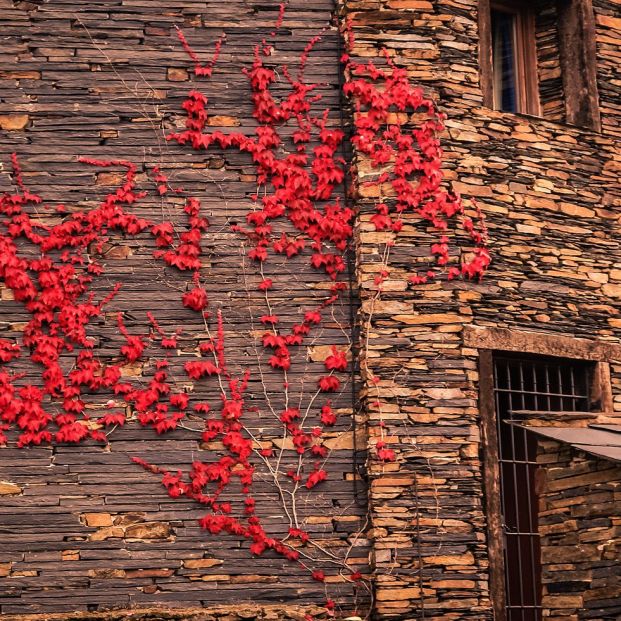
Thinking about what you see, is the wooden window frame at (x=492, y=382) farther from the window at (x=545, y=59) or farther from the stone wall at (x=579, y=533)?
the window at (x=545, y=59)

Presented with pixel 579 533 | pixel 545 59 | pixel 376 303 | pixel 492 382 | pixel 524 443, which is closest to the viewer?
pixel 579 533

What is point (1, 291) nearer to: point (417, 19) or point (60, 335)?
point (60, 335)

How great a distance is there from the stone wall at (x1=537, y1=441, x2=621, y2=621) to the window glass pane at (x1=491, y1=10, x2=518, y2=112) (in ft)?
13.1

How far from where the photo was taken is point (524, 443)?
1062 centimetres

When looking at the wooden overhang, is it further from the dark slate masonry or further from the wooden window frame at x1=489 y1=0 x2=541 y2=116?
the wooden window frame at x1=489 y1=0 x2=541 y2=116

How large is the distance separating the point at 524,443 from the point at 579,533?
214 cm

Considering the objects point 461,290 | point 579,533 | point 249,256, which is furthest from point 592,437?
point 249,256

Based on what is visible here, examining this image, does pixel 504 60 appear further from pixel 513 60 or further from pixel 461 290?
pixel 461 290

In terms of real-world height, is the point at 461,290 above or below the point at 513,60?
below

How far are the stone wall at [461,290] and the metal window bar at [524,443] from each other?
0.96 feet

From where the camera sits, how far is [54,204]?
33.8ft

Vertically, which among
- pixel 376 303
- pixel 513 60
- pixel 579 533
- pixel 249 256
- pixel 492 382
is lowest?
pixel 579 533

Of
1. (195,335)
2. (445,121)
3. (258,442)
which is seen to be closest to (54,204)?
(195,335)

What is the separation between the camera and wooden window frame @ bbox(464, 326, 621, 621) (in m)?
9.96
